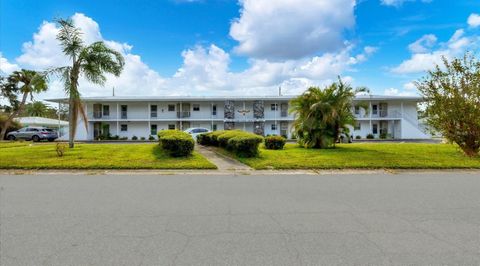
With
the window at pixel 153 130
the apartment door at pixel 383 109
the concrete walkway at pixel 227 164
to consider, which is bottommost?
the concrete walkway at pixel 227 164

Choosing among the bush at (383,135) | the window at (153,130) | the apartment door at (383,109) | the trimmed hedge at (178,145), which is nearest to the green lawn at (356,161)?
the trimmed hedge at (178,145)

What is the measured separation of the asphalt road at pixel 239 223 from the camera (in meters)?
3.46

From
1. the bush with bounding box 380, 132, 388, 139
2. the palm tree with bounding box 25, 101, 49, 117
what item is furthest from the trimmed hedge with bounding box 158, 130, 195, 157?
the palm tree with bounding box 25, 101, 49, 117

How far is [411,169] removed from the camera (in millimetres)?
10734

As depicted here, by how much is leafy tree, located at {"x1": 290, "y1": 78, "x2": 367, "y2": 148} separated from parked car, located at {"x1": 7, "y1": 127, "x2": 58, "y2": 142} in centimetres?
2770

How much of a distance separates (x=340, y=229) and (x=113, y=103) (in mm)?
35236

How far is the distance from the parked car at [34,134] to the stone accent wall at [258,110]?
2202 cm

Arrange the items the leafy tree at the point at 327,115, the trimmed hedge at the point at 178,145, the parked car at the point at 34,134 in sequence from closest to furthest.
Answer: the trimmed hedge at the point at 178,145, the leafy tree at the point at 327,115, the parked car at the point at 34,134

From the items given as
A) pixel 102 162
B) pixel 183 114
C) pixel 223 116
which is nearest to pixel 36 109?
pixel 183 114

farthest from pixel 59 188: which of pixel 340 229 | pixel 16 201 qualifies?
pixel 340 229

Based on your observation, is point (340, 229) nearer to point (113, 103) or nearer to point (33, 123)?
point (113, 103)

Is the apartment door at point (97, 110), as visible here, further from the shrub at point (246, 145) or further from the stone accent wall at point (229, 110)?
the shrub at point (246, 145)

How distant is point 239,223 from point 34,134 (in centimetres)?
3391

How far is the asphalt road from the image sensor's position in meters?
3.46
